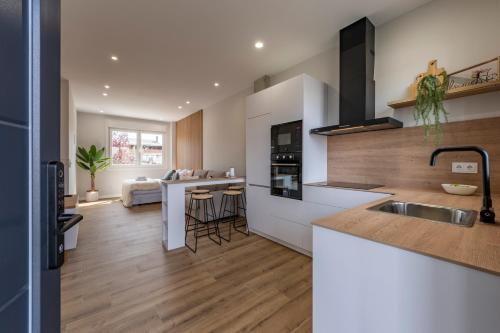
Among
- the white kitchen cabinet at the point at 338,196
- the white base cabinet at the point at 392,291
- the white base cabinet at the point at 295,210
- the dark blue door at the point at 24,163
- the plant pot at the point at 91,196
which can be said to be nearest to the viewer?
the dark blue door at the point at 24,163

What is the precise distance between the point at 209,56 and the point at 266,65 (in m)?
0.96

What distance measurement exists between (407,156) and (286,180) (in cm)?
142

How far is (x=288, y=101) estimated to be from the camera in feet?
9.46

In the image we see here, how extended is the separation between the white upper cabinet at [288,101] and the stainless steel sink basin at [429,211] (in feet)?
5.01

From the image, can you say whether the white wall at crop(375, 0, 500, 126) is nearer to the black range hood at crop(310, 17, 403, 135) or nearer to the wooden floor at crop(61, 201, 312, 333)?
the black range hood at crop(310, 17, 403, 135)

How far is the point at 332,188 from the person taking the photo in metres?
2.41

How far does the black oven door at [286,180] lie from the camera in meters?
2.78

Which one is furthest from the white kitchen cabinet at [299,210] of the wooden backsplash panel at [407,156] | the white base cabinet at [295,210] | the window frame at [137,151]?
the window frame at [137,151]

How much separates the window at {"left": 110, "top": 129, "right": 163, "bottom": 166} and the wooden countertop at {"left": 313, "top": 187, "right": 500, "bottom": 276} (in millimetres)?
7980

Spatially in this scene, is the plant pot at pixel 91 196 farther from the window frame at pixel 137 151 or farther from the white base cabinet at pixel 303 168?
the white base cabinet at pixel 303 168

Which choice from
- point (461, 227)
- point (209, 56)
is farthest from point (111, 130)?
point (461, 227)

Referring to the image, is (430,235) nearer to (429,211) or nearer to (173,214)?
(429,211)

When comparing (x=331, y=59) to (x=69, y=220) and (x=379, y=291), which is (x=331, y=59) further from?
(x=69, y=220)

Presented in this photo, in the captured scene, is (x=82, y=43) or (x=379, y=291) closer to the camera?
(x=379, y=291)
